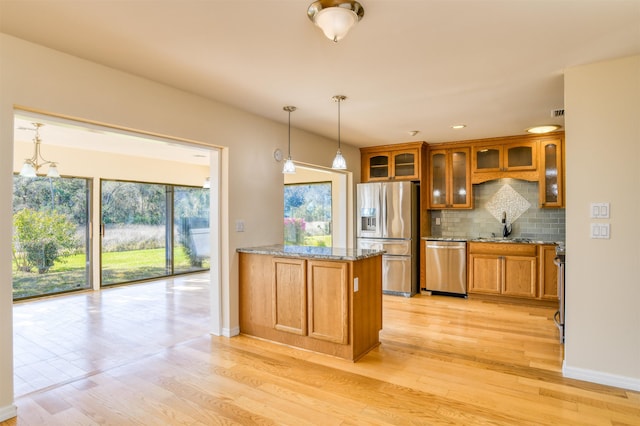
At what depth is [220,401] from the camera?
244cm

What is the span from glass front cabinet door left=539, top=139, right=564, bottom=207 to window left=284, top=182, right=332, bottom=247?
145 inches

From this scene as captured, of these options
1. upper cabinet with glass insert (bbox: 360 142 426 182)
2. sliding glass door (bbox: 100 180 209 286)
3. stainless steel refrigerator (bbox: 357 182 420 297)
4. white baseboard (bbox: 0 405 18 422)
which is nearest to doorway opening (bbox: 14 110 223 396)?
sliding glass door (bbox: 100 180 209 286)

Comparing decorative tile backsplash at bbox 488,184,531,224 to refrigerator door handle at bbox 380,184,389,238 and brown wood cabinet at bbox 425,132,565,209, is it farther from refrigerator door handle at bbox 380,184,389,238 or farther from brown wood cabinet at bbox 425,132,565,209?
refrigerator door handle at bbox 380,184,389,238

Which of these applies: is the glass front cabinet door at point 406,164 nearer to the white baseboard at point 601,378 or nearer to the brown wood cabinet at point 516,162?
the brown wood cabinet at point 516,162

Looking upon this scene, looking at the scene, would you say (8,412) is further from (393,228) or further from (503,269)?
(503,269)

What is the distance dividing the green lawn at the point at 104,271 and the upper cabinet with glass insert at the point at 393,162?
4201 millimetres

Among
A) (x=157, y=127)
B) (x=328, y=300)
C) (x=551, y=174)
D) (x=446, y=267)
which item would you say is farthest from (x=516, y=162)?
(x=157, y=127)

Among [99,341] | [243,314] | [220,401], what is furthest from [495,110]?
[99,341]

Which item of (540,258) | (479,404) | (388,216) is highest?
(388,216)

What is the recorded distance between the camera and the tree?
5238mm

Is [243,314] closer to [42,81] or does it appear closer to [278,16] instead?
[42,81]

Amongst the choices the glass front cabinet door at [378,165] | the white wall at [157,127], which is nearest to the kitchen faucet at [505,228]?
the glass front cabinet door at [378,165]

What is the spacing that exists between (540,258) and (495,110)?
7.30 feet

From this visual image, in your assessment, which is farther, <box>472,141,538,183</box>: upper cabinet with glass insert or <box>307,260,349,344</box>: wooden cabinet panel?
<box>472,141,538,183</box>: upper cabinet with glass insert
